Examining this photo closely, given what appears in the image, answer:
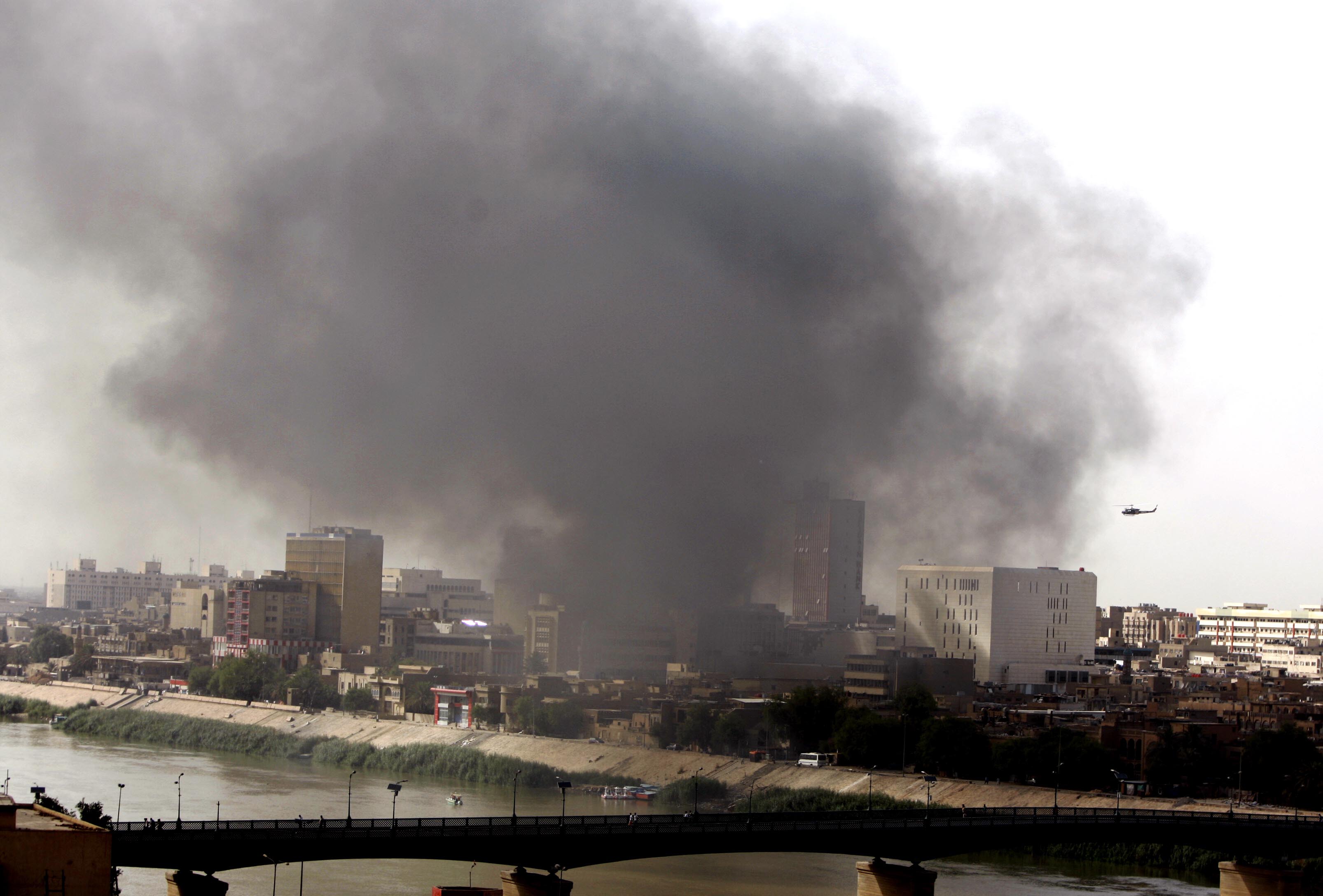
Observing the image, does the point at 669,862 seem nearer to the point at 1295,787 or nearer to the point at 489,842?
the point at 489,842

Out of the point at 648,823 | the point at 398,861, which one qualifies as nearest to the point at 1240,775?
the point at 648,823

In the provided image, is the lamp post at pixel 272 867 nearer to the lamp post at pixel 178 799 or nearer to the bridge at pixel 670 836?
the bridge at pixel 670 836

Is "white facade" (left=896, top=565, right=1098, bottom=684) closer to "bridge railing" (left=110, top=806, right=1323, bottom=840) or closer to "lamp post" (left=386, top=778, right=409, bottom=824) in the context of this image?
"lamp post" (left=386, top=778, right=409, bottom=824)

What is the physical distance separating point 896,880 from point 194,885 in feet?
47.4

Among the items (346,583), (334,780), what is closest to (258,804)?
(334,780)

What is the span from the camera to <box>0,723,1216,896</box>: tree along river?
3731 cm

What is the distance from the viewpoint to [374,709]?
8594 cm

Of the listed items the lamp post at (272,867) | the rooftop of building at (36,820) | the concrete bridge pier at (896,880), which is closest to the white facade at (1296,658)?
the concrete bridge pier at (896,880)

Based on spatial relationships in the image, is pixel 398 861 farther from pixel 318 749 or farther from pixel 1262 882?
pixel 318 749

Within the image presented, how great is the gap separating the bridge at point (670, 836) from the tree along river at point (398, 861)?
1.50 meters

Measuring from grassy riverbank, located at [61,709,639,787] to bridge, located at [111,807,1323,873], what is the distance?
934 inches

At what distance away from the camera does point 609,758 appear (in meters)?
65.4

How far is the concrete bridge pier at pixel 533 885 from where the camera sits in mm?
29734

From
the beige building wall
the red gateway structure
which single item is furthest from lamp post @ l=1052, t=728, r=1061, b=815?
the beige building wall
